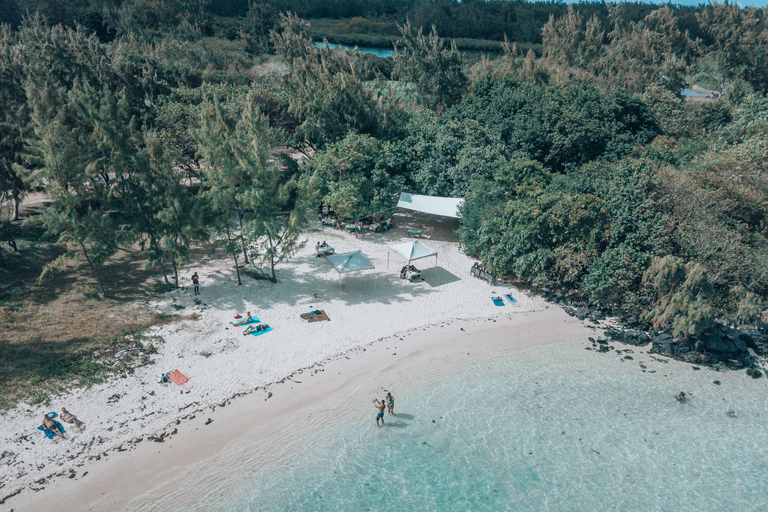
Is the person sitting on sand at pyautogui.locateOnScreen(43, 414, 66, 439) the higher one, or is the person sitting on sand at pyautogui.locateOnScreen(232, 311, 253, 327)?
the person sitting on sand at pyautogui.locateOnScreen(232, 311, 253, 327)

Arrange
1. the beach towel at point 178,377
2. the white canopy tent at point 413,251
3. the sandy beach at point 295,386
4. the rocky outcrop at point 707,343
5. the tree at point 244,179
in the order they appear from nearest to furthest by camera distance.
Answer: the sandy beach at point 295,386, the beach towel at point 178,377, the rocky outcrop at point 707,343, the tree at point 244,179, the white canopy tent at point 413,251

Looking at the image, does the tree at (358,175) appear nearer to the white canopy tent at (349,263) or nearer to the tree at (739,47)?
the white canopy tent at (349,263)

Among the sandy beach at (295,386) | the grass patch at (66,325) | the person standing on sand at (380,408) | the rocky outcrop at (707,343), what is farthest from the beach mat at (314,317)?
the rocky outcrop at (707,343)

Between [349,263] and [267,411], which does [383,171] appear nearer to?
[349,263]

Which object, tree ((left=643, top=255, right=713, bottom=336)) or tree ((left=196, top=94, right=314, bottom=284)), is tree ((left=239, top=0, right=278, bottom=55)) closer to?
tree ((left=196, top=94, right=314, bottom=284))

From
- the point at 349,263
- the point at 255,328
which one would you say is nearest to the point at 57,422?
the point at 255,328

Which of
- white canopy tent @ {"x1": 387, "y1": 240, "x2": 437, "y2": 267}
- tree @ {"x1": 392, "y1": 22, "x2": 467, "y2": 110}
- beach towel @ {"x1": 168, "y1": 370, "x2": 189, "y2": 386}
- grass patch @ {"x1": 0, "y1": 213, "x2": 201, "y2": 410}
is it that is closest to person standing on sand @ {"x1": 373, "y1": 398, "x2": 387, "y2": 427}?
beach towel @ {"x1": 168, "y1": 370, "x2": 189, "y2": 386}
